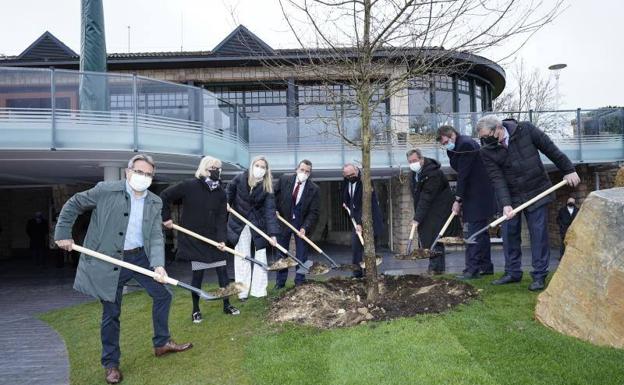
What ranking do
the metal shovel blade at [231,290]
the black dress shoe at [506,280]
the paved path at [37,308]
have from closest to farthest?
the paved path at [37,308] → the metal shovel blade at [231,290] → the black dress shoe at [506,280]

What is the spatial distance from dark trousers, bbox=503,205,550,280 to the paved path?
353 centimetres

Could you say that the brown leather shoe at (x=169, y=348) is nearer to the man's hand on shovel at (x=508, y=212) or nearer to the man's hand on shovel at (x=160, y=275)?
the man's hand on shovel at (x=160, y=275)

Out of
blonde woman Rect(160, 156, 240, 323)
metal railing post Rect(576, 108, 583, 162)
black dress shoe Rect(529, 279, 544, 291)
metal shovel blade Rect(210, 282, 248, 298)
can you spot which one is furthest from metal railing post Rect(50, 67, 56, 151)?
metal railing post Rect(576, 108, 583, 162)

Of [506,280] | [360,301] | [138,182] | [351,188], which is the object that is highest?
[138,182]

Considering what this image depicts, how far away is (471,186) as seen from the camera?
22.9ft

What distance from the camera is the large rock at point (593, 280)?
13.2ft

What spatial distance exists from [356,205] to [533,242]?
8.55 ft

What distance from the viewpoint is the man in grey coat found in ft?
14.2

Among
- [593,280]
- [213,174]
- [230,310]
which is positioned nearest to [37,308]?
[230,310]

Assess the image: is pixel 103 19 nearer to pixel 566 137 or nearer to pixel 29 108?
pixel 29 108

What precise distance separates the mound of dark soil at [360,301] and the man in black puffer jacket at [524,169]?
918 millimetres

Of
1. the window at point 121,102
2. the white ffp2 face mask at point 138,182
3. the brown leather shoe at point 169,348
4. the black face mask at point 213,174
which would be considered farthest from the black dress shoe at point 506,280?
the window at point 121,102

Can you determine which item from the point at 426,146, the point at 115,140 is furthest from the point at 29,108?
the point at 426,146

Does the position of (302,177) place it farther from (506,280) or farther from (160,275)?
(160,275)
